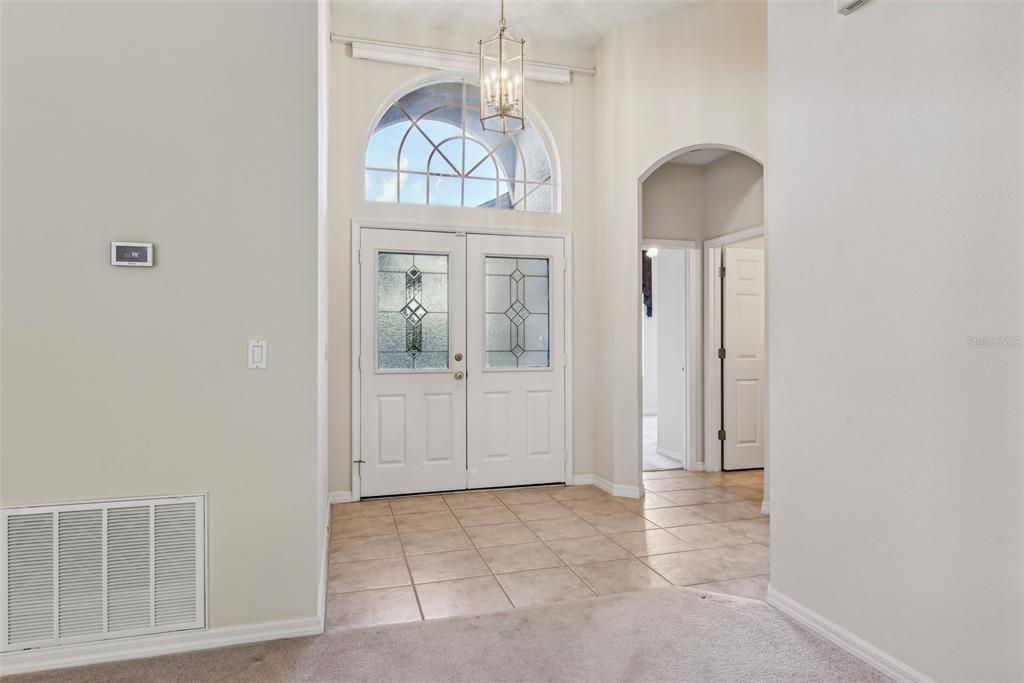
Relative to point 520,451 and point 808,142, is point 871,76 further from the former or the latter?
point 520,451

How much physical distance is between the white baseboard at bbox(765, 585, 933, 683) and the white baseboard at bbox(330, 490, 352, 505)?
9.11 feet

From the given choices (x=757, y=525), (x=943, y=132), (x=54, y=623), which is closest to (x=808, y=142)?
(x=943, y=132)

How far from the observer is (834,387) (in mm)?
2199

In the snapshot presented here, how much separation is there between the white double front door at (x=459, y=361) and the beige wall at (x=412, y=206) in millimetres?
119

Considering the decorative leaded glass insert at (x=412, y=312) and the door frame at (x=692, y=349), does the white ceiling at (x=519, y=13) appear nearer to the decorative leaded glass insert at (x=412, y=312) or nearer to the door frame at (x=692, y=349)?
the decorative leaded glass insert at (x=412, y=312)

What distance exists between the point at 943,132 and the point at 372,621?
2599mm

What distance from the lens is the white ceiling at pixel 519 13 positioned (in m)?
4.04

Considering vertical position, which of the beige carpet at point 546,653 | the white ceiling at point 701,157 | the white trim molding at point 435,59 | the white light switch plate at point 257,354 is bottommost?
the beige carpet at point 546,653

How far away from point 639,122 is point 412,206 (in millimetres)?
1724

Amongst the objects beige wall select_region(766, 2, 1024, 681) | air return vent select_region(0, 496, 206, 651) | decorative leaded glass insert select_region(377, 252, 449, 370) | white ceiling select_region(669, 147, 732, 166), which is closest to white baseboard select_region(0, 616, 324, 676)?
air return vent select_region(0, 496, 206, 651)

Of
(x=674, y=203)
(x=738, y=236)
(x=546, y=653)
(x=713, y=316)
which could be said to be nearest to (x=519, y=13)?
(x=674, y=203)

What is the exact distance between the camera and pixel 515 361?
15.1 ft

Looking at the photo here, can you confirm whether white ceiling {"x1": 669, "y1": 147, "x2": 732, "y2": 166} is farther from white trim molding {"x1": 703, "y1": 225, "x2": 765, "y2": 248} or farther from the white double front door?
the white double front door
